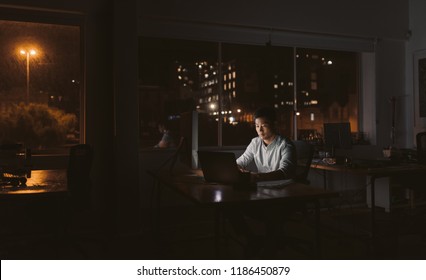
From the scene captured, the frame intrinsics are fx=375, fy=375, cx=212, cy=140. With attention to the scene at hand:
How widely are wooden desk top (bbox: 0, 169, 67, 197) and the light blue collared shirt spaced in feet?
5.11

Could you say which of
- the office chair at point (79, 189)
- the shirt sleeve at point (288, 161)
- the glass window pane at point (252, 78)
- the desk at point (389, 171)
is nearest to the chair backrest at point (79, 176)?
the office chair at point (79, 189)

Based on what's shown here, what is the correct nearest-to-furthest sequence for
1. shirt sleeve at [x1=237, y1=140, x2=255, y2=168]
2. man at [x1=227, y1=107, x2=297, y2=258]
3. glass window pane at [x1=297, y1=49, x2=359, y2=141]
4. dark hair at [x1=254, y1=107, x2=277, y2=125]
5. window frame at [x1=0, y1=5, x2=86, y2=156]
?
1. man at [x1=227, y1=107, x2=297, y2=258]
2. dark hair at [x1=254, y1=107, x2=277, y2=125]
3. shirt sleeve at [x1=237, y1=140, x2=255, y2=168]
4. window frame at [x1=0, y1=5, x2=86, y2=156]
5. glass window pane at [x1=297, y1=49, x2=359, y2=141]

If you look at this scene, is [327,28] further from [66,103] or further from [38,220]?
Answer: [38,220]

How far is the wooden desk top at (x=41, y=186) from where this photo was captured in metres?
2.50

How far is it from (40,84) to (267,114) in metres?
2.74

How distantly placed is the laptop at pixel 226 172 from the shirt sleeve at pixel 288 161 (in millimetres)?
136

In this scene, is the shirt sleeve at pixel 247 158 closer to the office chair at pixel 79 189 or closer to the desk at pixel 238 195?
the desk at pixel 238 195

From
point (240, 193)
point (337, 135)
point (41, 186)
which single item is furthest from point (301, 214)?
point (41, 186)

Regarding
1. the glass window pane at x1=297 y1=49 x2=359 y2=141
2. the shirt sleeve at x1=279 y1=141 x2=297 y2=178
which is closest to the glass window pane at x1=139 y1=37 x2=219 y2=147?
the glass window pane at x1=297 y1=49 x2=359 y2=141

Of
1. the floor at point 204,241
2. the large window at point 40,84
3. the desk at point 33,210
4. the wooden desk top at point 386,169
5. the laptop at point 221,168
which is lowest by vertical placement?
the floor at point 204,241

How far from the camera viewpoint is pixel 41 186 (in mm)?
2756

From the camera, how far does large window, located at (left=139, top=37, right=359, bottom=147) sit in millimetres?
4926

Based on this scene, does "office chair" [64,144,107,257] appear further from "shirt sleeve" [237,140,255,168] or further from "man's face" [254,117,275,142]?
"man's face" [254,117,275,142]
